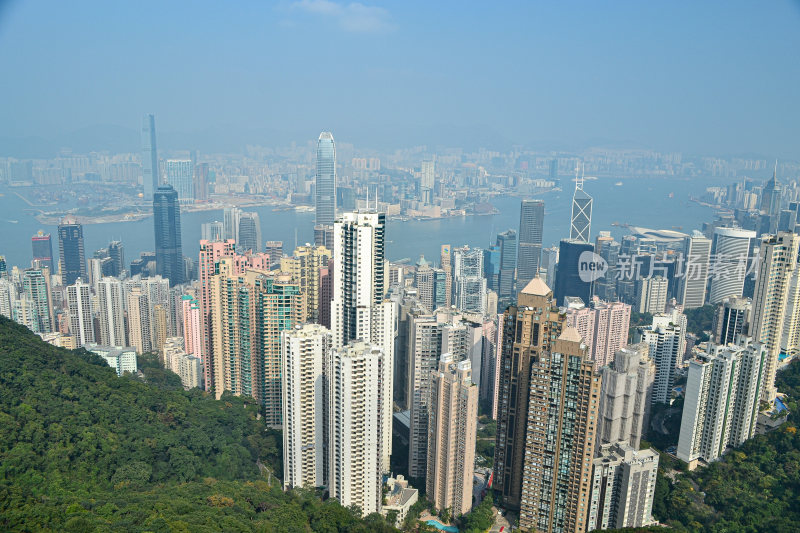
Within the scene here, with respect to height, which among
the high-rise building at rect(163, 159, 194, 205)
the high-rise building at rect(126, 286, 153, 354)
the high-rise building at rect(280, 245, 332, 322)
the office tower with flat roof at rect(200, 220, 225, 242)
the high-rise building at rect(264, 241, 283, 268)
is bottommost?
the high-rise building at rect(126, 286, 153, 354)

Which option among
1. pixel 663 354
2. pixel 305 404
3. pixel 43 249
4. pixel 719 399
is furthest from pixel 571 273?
pixel 43 249

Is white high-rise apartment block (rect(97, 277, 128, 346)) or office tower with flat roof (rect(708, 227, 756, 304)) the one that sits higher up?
office tower with flat roof (rect(708, 227, 756, 304))

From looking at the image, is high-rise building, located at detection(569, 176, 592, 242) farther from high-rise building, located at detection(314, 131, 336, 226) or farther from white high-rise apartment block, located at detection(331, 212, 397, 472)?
white high-rise apartment block, located at detection(331, 212, 397, 472)

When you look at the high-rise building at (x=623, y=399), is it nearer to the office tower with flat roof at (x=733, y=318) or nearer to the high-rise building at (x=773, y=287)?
the office tower with flat roof at (x=733, y=318)

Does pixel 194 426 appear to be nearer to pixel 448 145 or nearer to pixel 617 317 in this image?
pixel 617 317

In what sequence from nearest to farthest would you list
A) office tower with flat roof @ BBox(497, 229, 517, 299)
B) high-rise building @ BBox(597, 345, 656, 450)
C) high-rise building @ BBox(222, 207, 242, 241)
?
high-rise building @ BBox(597, 345, 656, 450), office tower with flat roof @ BBox(497, 229, 517, 299), high-rise building @ BBox(222, 207, 242, 241)

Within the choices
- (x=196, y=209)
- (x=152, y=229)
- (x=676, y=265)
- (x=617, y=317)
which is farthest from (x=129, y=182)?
(x=676, y=265)

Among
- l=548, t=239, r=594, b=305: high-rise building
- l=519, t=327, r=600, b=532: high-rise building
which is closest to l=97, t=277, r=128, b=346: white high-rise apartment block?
l=519, t=327, r=600, b=532: high-rise building

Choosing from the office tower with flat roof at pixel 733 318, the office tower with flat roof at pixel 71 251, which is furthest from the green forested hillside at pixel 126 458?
the office tower with flat roof at pixel 71 251
